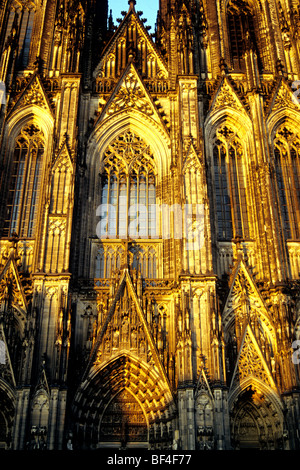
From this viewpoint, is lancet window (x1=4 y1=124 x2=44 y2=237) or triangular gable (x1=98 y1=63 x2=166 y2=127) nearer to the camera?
lancet window (x1=4 y1=124 x2=44 y2=237)

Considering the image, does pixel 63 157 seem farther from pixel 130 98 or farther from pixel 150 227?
pixel 130 98

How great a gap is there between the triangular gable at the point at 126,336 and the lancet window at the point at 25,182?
5046 mm

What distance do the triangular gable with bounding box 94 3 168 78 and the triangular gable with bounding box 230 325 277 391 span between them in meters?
13.2

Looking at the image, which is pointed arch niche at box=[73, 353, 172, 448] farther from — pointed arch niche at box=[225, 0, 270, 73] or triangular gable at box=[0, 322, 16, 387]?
pointed arch niche at box=[225, 0, 270, 73]

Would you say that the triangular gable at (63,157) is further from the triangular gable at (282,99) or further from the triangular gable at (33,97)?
the triangular gable at (282,99)

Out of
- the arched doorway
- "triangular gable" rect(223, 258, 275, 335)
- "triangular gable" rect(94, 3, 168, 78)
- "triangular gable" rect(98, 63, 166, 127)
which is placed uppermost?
"triangular gable" rect(94, 3, 168, 78)

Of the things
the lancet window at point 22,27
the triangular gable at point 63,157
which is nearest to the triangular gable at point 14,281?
the triangular gable at point 63,157

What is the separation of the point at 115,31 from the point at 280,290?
1561 centimetres

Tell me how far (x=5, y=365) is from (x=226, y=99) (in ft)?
48.9

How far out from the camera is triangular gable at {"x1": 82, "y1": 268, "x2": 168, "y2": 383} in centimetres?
1873

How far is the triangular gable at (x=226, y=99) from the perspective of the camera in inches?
968

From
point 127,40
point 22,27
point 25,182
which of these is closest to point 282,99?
point 127,40

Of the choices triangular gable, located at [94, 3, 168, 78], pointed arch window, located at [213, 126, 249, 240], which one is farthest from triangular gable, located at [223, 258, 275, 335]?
triangular gable, located at [94, 3, 168, 78]

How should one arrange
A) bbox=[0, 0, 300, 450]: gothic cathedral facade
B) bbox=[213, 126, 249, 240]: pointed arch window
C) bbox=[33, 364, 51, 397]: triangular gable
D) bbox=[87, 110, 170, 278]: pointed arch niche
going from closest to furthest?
bbox=[33, 364, 51, 397]: triangular gable, bbox=[0, 0, 300, 450]: gothic cathedral facade, bbox=[87, 110, 170, 278]: pointed arch niche, bbox=[213, 126, 249, 240]: pointed arch window
